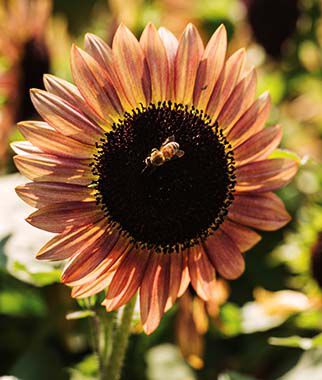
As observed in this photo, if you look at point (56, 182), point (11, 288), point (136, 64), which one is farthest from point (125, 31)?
point (11, 288)

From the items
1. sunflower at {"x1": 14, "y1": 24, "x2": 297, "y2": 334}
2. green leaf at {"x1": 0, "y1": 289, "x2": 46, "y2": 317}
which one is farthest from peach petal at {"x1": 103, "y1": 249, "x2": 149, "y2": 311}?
green leaf at {"x1": 0, "y1": 289, "x2": 46, "y2": 317}

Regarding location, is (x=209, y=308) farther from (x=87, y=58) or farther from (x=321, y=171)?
(x=87, y=58)

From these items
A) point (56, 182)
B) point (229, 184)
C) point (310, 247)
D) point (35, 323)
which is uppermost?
point (56, 182)

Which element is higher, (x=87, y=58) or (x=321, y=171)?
(x=87, y=58)

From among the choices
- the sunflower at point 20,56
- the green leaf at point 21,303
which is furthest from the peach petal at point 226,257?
the sunflower at point 20,56

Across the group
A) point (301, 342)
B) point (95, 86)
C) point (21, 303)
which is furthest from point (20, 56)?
point (301, 342)

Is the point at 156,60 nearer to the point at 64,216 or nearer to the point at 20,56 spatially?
the point at 64,216

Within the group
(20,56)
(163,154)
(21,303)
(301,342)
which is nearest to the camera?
(163,154)
